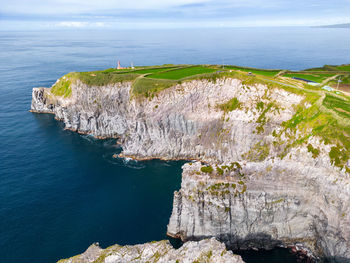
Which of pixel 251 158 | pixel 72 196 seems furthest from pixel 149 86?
pixel 72 196

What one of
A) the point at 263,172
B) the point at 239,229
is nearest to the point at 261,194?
the point at 263,172

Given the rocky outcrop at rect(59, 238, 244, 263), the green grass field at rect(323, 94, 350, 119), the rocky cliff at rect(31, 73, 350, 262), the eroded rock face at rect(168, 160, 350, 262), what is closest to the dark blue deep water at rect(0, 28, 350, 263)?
the eroded rock face at rect(168, 160, 350, 262)

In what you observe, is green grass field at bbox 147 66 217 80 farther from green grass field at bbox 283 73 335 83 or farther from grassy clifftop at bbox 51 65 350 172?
green grass field at bbox 283 73 335 83

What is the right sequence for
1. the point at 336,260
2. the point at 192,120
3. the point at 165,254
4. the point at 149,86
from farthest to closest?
the point at 149,86
the point at 192,120
the point at 336,260
the point at 165,254

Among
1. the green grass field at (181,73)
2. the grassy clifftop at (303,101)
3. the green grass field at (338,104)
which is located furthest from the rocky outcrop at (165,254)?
the green grass field at (181,73)

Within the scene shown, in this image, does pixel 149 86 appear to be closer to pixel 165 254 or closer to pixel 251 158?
pixel 251 158

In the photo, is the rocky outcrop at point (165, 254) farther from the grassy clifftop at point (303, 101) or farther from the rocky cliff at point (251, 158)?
the grassy clifftop at point (303, 101)
